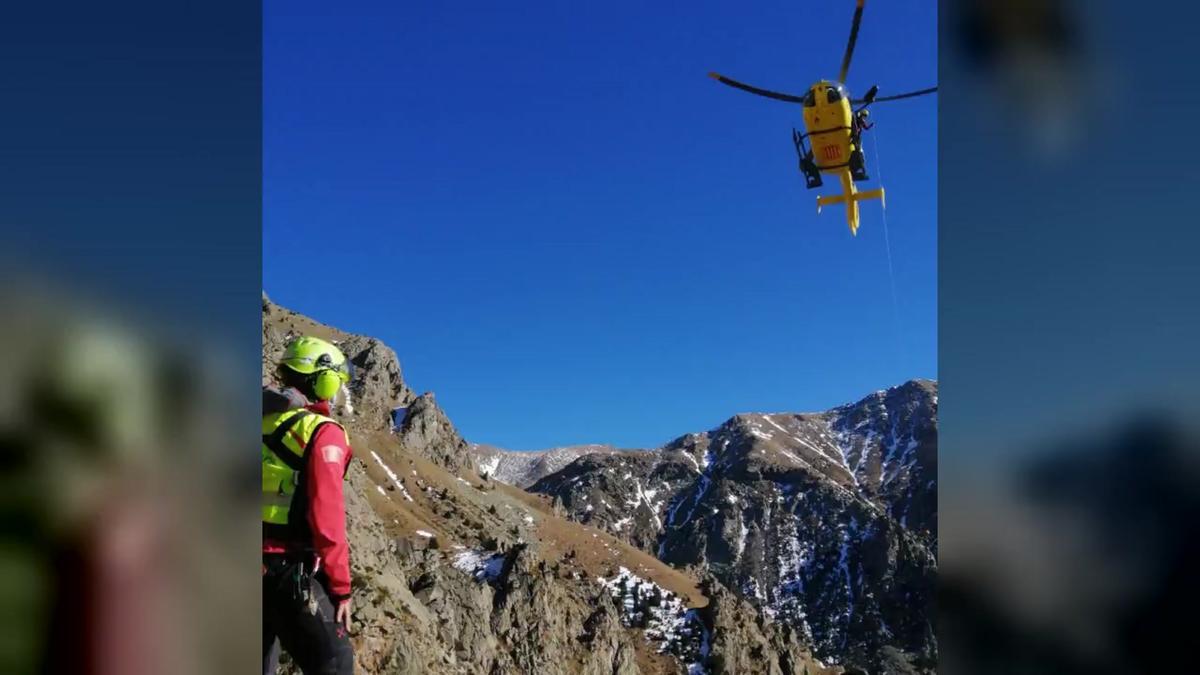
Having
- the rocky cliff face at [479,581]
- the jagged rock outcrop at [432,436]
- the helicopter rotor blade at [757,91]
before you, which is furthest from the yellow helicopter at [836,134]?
the jagged rock outcrop at [432,436]

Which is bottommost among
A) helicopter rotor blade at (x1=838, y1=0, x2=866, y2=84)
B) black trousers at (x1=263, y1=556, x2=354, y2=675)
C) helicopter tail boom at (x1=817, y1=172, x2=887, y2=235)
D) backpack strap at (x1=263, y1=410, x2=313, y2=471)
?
black trousers at (x1=263, y1=556, x2=354, y2=675)

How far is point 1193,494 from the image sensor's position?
2.01 m

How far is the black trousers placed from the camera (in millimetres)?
4914

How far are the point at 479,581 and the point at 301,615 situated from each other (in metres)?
66.3

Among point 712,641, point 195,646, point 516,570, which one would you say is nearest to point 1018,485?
point 195,646

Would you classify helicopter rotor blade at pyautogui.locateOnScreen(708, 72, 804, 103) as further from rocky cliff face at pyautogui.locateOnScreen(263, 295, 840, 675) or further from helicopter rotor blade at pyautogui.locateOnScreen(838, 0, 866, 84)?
rocky cliff face at pyautogui.locateOnScreen(263, 295, 840, 675)

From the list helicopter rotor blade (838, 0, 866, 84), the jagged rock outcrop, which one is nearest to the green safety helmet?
helicopter rotor blade (838, 0, 866, 84)

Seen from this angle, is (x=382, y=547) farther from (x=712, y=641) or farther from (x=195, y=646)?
(x=712, y=641)

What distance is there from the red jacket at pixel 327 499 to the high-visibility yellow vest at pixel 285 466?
0.06 meters

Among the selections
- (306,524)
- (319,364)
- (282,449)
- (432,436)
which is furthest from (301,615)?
(432,436)

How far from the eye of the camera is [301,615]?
494 cm

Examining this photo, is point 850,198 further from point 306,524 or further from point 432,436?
point 432,436

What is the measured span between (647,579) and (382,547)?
236ft

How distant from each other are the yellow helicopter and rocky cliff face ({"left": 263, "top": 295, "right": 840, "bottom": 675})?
17.6 m
